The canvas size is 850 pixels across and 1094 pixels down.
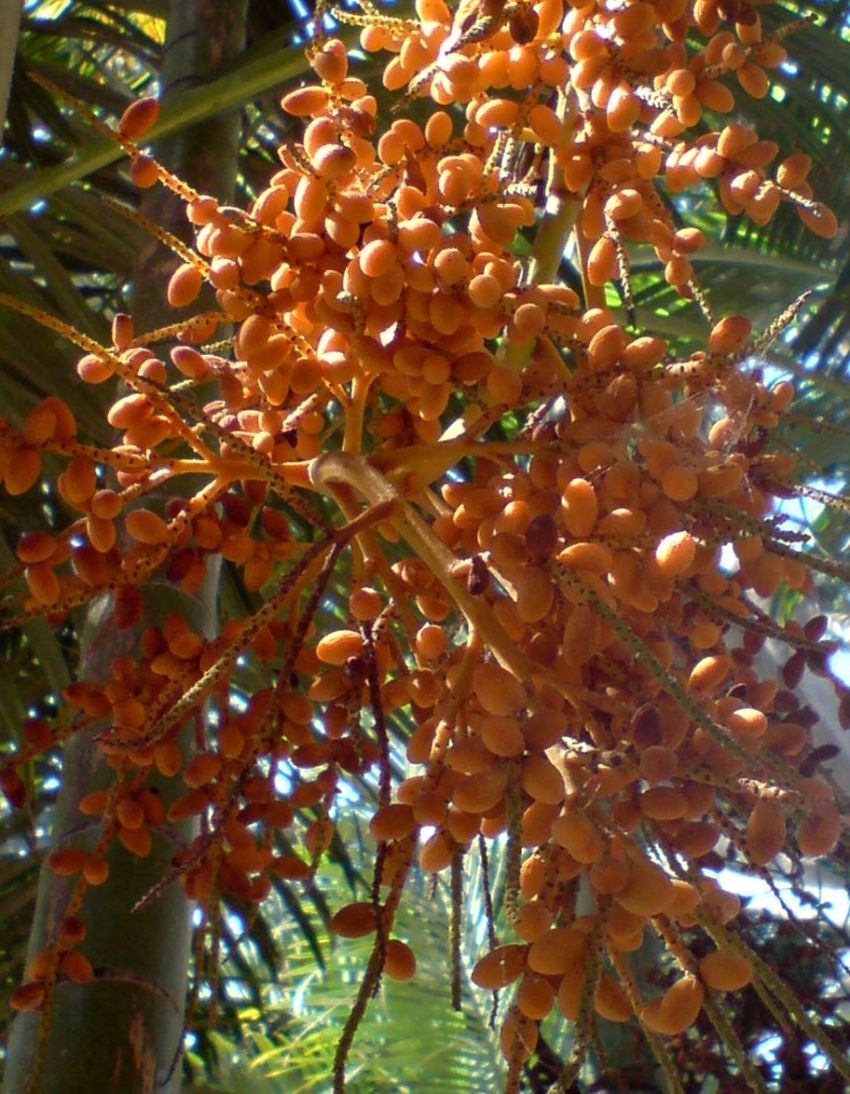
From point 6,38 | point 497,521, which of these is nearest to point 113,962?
point 497,521

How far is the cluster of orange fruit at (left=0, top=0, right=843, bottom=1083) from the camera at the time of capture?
21.6 inches

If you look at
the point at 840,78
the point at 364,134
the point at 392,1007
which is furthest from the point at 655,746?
the point at 392,1007

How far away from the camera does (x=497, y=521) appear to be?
61 cm

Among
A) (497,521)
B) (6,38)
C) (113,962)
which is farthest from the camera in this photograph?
(113,962)

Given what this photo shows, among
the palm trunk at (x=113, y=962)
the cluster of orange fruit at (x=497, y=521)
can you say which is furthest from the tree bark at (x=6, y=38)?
the palm trunk at (x=113, y=962)

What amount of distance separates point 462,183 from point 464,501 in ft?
0.57

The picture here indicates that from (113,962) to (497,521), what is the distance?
39 cm

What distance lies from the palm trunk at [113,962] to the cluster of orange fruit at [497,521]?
0.05m

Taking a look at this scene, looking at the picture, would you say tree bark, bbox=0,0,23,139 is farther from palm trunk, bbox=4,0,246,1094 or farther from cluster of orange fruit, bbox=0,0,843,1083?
palm trunk, bbox=4,0,246,1094

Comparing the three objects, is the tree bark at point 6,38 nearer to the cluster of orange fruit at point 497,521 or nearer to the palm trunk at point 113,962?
the cluster of orange fruit at point 497,521

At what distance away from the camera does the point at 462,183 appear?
2.28 feet

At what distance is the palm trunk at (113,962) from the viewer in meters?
0.76

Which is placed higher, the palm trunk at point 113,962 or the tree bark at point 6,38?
the tree bark at point 6,38

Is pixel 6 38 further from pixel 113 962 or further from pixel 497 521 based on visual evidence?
pixel 113 962
